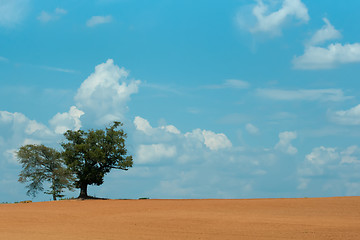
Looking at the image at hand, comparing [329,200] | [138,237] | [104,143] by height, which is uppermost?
[104,143]

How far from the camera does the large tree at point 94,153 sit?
51.8m

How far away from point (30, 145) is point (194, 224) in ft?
127

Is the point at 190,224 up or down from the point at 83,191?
down

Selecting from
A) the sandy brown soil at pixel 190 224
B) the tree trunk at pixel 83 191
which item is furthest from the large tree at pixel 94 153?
the sandy brown soil at pixel 190 224

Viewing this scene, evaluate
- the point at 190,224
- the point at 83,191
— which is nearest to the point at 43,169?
the point at 83,191

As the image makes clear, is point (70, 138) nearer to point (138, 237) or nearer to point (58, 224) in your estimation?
point (58, 224)

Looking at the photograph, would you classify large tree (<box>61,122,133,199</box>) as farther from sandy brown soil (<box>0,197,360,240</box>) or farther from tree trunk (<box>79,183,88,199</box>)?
sandy brown soil (<box>0,197,360,240</box>)

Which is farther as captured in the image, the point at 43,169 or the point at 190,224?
the point at 43,169

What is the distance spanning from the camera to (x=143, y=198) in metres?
56.1

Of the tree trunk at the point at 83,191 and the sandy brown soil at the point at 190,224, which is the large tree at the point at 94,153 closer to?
the tree trunk at the point at 83,191

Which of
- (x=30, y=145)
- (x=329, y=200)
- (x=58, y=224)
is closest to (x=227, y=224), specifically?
(x=58, y=224)

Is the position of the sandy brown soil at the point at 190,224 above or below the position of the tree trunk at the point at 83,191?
below

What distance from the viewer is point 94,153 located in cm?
5134

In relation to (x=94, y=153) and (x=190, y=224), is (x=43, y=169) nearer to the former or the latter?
(x=94, y=153)
